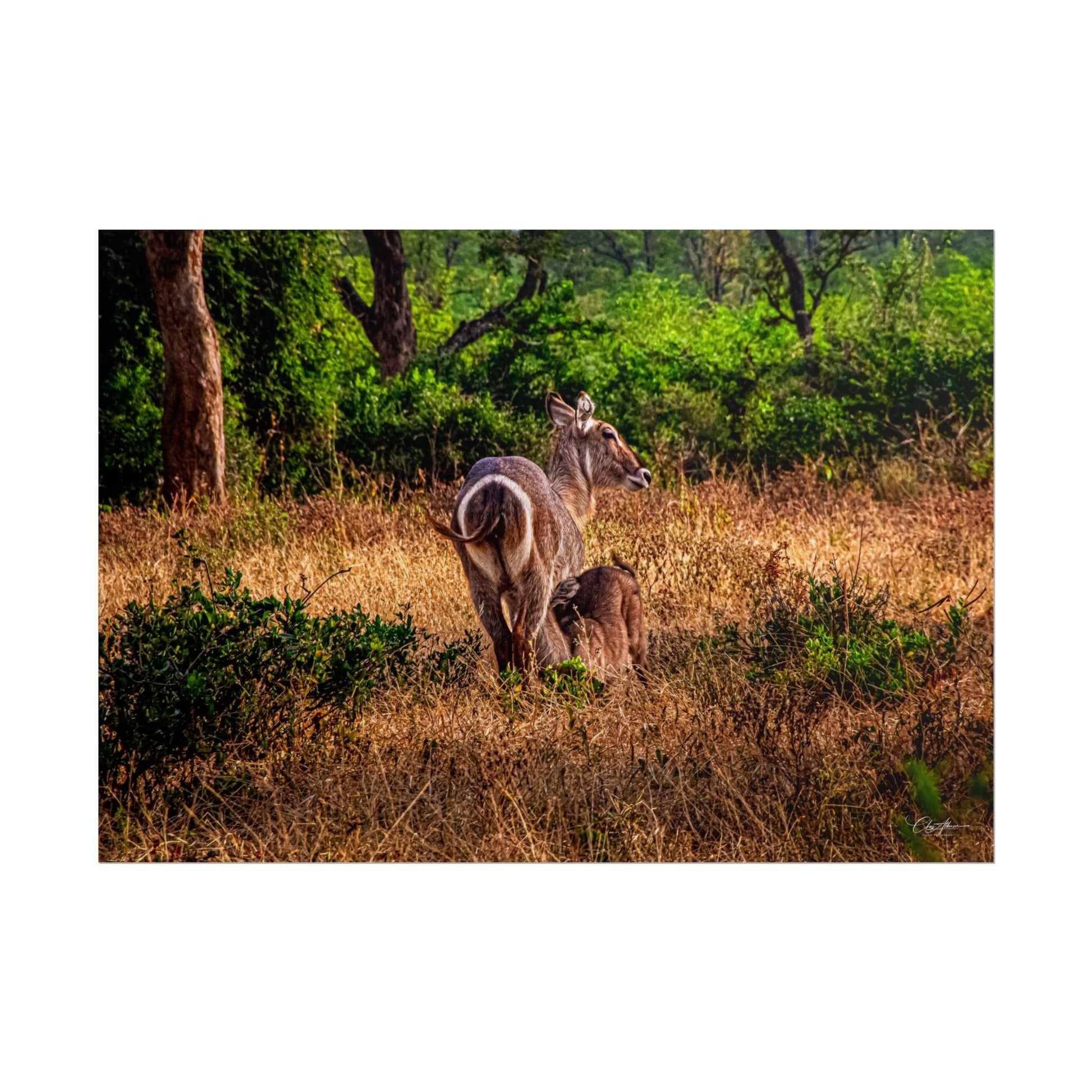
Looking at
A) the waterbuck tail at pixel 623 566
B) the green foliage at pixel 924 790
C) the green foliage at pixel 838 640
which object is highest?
the waterbuck tail at pixel 623 566

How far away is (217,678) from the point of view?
5.44 m

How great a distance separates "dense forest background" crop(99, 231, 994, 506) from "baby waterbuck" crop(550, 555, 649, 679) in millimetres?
676

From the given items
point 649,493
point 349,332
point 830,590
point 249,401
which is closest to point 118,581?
point 249,401

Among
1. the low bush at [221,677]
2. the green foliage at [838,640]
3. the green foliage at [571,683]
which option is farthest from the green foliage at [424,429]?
the green foliage at [838,640]

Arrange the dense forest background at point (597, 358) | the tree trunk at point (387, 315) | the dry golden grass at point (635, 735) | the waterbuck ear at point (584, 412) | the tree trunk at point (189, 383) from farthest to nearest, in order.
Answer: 1. the tree trunk at point (189, 383)
2. the tree trunk at point (387, 315)
3. the waterbuck ear at point (584, 412)
4. the dense forest background at point (597, 358)
5. the dry golden grass at point (635, 735)

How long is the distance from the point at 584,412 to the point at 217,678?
2115 millimetres

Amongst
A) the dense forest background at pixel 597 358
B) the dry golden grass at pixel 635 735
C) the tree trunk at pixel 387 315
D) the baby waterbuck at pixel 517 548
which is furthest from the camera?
the tree trunk at pixel 387 315

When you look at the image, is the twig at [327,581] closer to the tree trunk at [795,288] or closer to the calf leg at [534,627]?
the calf leg at [534,627]

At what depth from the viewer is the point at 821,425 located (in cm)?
618

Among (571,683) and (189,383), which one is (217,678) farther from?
(189,383)

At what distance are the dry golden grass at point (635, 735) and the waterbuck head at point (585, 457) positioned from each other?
131 mm

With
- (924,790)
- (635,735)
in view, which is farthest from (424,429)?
(924,790)

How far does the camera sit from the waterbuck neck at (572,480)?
600cm

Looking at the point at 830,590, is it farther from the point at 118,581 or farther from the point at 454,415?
the point at 118,581
